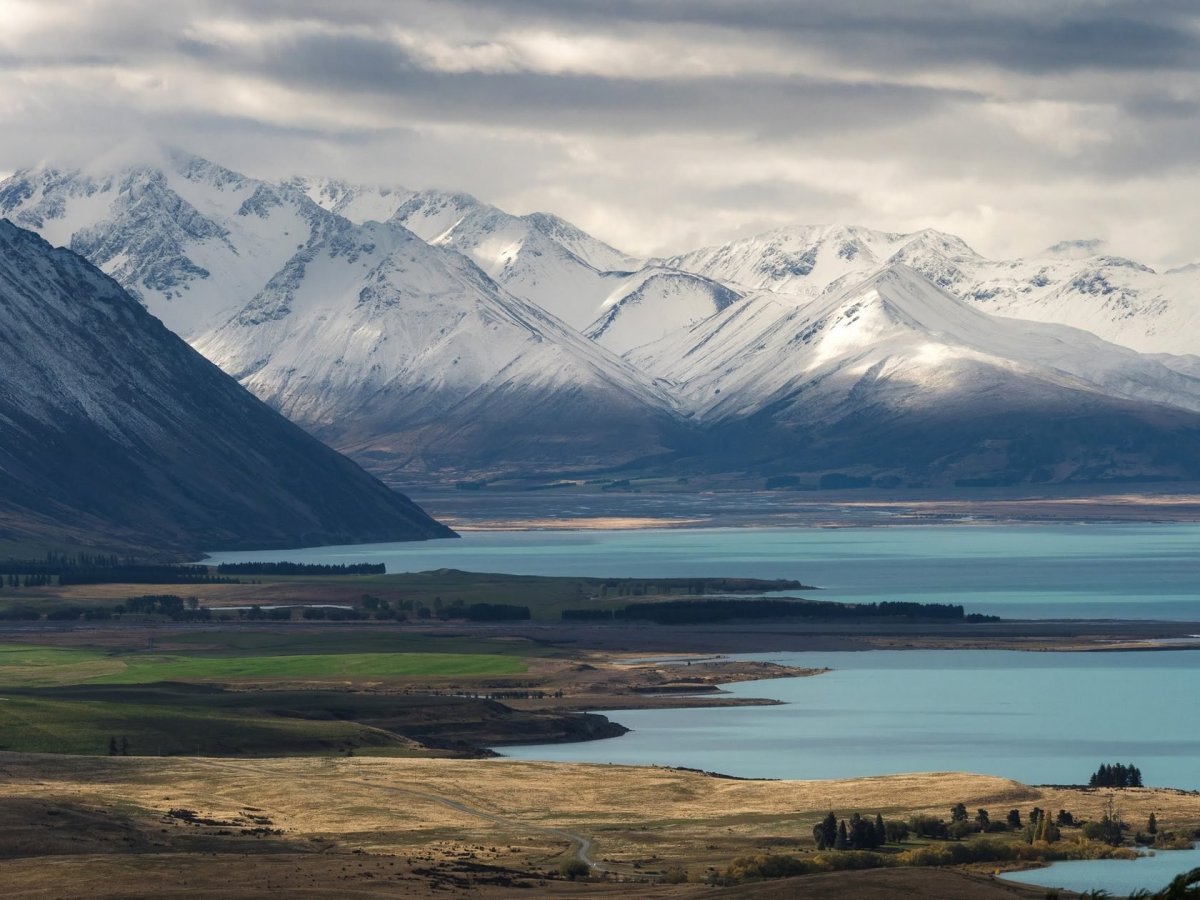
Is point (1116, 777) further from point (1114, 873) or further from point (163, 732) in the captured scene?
point (163, 732)

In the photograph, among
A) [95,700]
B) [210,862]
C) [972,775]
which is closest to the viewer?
[210,862]

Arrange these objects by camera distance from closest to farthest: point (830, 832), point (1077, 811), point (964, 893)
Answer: point (964, 893) < point (830, 832) < point (1077, 811)

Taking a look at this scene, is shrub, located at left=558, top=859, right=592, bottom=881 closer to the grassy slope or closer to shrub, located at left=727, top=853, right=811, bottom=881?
shrub, located at left=727, top=853, right=811, bottom=881

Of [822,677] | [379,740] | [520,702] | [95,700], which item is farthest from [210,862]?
[822,677]

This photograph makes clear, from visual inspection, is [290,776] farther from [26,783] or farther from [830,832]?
[830,832]

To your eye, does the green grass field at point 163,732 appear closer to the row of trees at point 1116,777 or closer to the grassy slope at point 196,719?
the grassy slope at point 196,719

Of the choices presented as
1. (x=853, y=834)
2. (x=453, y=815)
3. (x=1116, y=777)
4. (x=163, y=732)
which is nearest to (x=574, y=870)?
(x=853, y=834)
